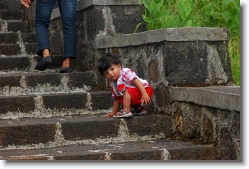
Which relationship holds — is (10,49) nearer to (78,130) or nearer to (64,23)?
(64,23)

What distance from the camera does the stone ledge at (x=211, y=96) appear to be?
3.70 metres

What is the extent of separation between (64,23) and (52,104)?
117cm

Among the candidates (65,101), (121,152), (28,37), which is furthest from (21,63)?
(121,152)

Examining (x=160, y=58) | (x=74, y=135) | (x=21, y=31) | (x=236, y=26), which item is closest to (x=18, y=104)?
(x=74, y=135)

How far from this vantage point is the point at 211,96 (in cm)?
400

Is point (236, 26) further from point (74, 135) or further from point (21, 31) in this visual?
point (21, 31)

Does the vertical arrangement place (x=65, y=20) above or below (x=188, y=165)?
above

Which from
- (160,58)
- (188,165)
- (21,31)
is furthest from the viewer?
(21,31)

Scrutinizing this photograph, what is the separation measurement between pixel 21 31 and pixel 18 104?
3.09m

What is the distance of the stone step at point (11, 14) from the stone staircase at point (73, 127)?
2.77 metres

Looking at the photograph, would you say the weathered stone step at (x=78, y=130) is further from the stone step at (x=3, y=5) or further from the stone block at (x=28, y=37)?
the stone step at (x=3, y=5)

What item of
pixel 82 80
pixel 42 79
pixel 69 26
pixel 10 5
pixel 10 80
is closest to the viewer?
pixel 10 80

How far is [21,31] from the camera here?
777cm

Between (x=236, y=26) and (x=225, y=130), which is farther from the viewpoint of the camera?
(x=236, y=26)
